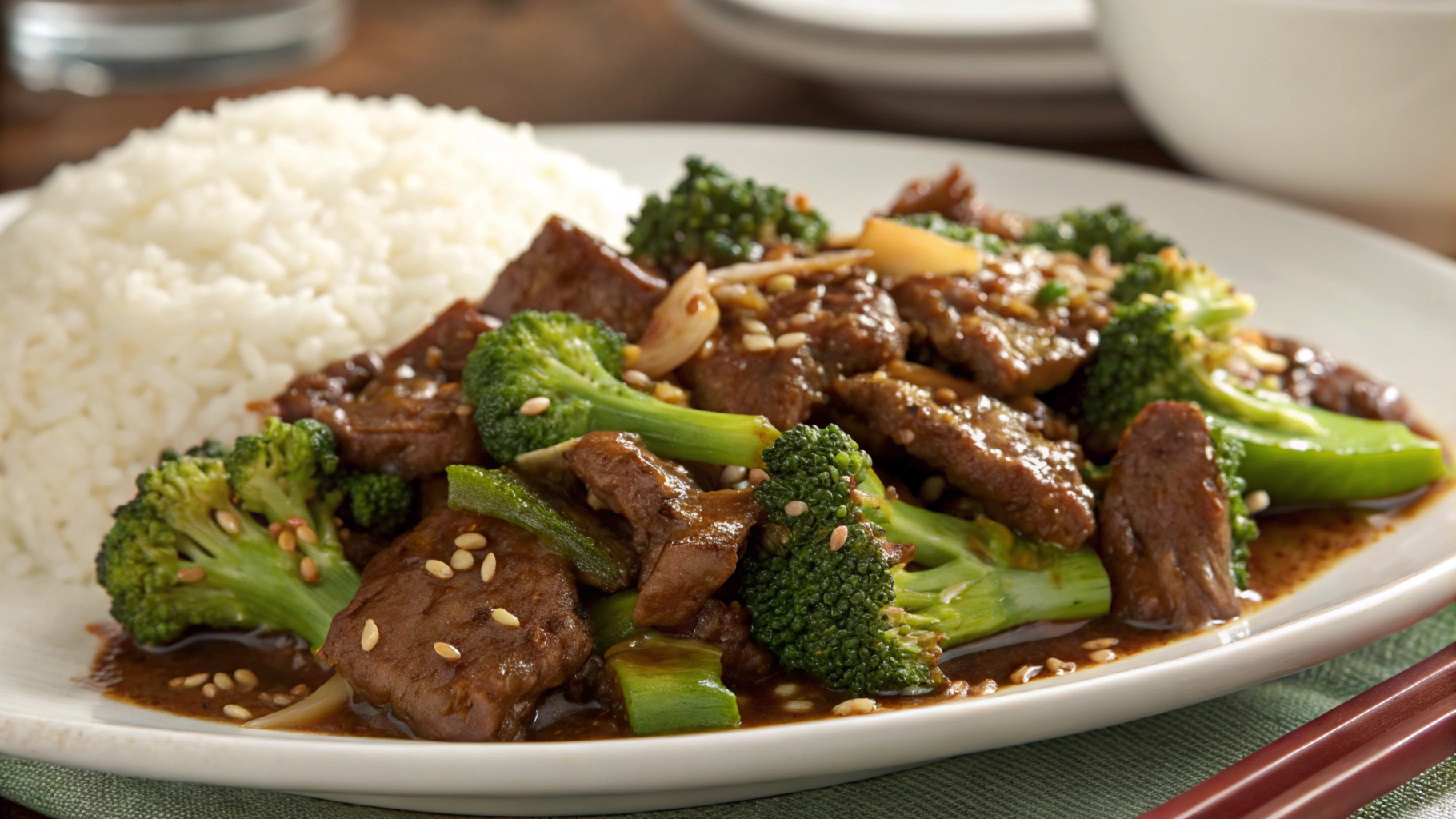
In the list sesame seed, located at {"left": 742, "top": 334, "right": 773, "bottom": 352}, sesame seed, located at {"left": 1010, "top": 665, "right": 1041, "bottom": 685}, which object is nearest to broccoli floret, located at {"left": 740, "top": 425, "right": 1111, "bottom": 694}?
sesame seed, located at {"left": 1010, "top": 665, "right": 1041, "bottom": 685}

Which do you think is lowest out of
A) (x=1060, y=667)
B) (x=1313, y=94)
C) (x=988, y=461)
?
(x=1060, y=667)

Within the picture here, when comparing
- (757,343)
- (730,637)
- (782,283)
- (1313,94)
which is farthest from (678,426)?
(1313,94)

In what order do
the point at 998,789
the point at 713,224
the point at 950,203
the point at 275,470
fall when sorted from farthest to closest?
the point at 950,203 → the point at 713,224 → the point at 275,470 → the point at 998,789

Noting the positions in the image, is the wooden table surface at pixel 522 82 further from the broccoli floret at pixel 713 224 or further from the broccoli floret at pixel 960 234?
the broccoli floret at pixel 713 224

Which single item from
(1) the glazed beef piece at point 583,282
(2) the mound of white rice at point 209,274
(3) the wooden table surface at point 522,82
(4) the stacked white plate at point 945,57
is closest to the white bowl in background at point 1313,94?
(4) the stacked white plate at point 945,57

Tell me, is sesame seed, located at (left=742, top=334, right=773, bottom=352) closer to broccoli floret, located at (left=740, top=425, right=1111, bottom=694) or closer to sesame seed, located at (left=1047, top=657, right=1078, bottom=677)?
broccoli floret, located at (left=740, top=425, right=1111, bottom=694)

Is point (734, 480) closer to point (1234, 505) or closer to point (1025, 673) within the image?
point (1025, 673)

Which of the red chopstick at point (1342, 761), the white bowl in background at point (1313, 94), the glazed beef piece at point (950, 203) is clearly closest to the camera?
the red chopstick at point (1342, 761)
